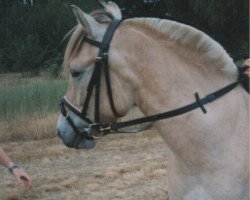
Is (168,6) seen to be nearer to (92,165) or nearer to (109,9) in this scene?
(92,165)

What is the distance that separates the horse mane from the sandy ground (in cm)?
289

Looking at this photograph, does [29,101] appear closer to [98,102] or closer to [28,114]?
[28,114]

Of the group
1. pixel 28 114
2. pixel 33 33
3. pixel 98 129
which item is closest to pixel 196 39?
pixel 98 129

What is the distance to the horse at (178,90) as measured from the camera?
2.54 metres

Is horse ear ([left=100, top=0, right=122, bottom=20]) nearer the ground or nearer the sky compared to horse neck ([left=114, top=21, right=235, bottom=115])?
nearer the sky

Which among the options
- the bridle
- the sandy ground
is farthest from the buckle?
the sandy ground

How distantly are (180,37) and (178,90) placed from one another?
30 cm

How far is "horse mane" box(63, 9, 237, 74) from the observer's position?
261 centimetres

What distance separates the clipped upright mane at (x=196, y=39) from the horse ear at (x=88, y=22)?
13.5 inches

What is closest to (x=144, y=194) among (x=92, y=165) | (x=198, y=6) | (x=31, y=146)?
(x=92, y=165)

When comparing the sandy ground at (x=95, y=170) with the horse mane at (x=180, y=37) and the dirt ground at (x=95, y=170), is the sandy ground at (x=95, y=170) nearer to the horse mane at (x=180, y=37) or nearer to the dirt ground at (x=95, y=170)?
the dirt ground at (x=95, y=170)

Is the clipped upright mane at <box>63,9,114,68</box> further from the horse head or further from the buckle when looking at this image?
the buckle

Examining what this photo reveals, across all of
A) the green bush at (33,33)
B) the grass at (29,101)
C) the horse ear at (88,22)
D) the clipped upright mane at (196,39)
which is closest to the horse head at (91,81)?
the horse ear at (88,22)

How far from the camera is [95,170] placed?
22.8ft
